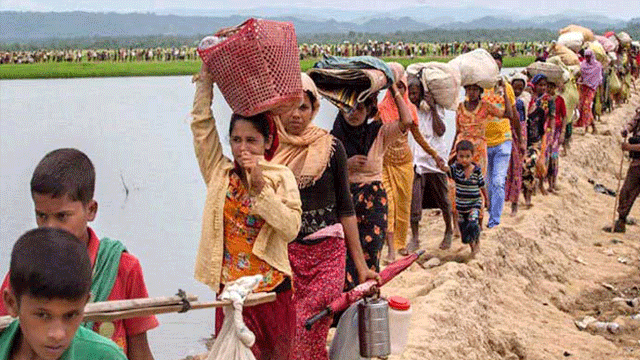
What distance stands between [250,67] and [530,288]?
5.46 m

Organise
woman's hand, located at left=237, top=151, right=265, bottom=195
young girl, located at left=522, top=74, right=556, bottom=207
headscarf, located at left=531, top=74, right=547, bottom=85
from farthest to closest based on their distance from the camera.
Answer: headscarf, located at left=531, top=74, right=547, bottom=85 → young girl, located at left=522, top=74, right=556, bottom=207 → woman's hand, located at left=237, top=151, right=265, bottom=195

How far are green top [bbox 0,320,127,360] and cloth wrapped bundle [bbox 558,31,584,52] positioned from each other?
16.2 meters

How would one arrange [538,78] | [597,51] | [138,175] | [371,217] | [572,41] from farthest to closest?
[597,51]
[572,41]
[138,175]
[538,78]
[371,217]

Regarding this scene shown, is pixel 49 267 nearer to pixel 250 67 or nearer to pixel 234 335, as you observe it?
pixel 234 335

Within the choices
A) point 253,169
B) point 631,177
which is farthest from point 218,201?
point 631,177

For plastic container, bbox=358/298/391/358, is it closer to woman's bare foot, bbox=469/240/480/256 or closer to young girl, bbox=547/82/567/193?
woman's bare foot, bbox=469/240/480/256

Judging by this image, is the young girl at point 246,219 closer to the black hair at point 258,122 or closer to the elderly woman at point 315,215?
the black hair at point 258,122

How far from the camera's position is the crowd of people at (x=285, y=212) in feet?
7.23

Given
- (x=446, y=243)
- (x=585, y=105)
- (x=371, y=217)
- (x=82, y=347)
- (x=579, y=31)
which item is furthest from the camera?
(x=579, y=31)

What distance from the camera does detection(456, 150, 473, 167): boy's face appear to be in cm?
852

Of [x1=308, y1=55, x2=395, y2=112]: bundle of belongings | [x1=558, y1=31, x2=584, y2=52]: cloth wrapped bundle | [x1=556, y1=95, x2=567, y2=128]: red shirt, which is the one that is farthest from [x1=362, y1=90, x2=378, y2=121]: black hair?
[x1=558, y1=31, x2=584, y2=52]: cloth wrapped bundle

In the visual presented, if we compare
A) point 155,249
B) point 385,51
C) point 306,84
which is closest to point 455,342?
point 306,84

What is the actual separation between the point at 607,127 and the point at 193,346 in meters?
13.7

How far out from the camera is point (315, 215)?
486 cm
